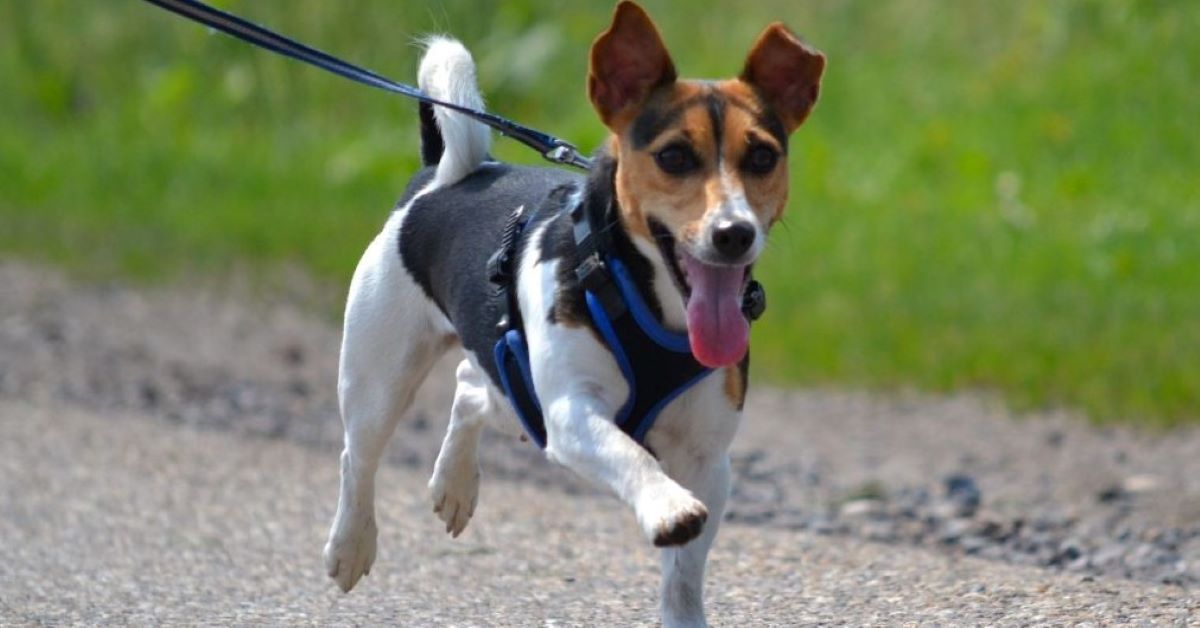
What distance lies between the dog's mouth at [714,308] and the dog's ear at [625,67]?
43cm

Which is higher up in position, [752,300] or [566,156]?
[566,156]

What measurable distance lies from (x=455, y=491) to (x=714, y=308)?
1.75 metres

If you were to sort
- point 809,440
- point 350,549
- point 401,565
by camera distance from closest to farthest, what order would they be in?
Result: point 350,549, point 401,565, point 809,440

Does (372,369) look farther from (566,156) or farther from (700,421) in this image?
(700,421)

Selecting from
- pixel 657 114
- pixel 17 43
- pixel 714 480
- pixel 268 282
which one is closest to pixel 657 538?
pixel 714 480

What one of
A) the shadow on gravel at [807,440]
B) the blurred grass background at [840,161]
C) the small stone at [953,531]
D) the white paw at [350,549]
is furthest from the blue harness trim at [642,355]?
the blurred grass background at [840,161]

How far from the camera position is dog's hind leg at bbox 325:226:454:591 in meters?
6.22

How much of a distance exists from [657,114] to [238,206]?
11589 millimetres

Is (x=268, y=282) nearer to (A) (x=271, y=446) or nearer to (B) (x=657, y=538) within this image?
(A) (x=271, y=446)

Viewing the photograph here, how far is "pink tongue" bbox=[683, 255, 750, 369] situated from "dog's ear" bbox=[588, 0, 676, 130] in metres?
0.53

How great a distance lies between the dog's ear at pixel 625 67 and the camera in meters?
5.38

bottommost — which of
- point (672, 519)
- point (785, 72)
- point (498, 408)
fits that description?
point (672, 519)

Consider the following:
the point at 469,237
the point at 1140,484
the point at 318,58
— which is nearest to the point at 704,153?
the point at 469,237

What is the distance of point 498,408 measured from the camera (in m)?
6.03
